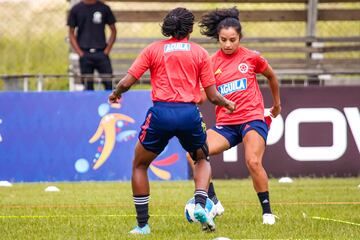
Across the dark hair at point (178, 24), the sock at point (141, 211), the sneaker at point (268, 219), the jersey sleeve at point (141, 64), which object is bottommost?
the sneaker at point (268, 219)

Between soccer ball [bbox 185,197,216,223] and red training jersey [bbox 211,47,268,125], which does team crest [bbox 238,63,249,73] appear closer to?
red training jersey [bbox 211,47,268,125]

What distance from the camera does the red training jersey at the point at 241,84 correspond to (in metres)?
11.2

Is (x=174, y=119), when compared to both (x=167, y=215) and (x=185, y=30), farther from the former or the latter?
(x=167, y=215)

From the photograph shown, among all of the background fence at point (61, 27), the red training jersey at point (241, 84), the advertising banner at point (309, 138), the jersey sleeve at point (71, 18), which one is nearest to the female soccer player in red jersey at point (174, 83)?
the red training jersey at point (241, 84)

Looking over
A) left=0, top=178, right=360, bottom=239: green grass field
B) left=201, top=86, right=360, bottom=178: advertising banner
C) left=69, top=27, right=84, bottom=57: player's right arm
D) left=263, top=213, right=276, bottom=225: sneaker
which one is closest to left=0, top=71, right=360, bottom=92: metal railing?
left=69, top=27, right=84, bottom=57: player's right arm

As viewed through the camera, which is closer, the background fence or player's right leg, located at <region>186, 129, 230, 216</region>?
player's right leg, located at <region>186, 129, 230, 216</region>

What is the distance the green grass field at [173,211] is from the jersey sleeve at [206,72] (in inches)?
52.8

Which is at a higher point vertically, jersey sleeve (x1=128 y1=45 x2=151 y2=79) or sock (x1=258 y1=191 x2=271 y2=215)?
jersey sleeve (x1=128 y1=45 x2=151 y2=79)

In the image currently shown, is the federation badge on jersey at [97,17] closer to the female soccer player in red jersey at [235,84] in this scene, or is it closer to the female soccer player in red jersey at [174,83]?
the female soccer player in red jersey at [235,84]

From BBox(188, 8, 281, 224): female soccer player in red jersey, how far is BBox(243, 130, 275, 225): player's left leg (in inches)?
0.5

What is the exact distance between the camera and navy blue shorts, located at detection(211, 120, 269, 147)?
11078mm

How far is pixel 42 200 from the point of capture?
1378 centimetres

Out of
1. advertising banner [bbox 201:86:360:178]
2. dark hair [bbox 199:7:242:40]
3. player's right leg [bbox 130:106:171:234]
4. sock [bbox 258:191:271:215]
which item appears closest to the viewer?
player's right leg [bbox 130:106:171:234]

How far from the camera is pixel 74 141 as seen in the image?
685 inches
